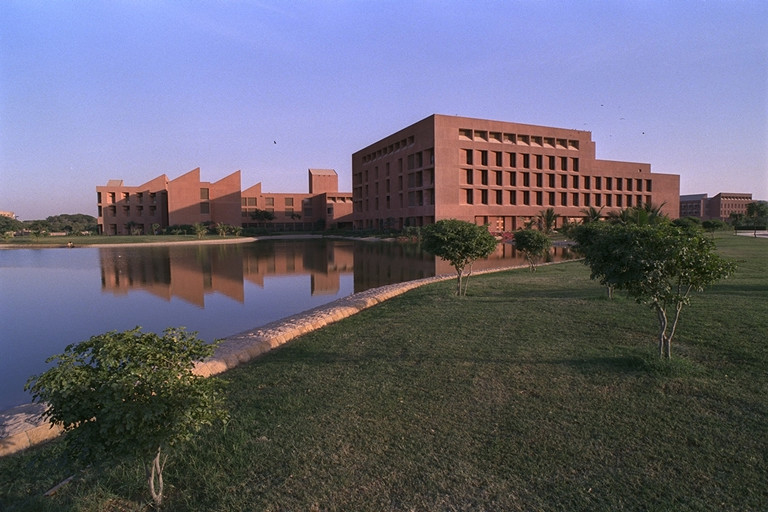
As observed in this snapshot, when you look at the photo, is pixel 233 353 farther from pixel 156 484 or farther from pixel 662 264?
pixel 662 264

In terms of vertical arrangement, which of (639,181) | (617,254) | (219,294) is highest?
(639,181)

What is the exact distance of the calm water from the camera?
9539 mm

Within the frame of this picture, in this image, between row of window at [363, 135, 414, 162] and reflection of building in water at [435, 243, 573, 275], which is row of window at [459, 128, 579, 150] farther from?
reflection of building in water at [435, 243, 573, 275]

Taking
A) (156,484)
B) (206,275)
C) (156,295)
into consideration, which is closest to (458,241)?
(156,484)

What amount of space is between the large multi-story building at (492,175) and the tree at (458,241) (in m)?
35.9

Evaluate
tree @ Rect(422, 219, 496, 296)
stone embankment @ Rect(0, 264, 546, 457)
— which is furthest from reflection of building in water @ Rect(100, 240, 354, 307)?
tree @ Rect(422, 219, 496, 296)

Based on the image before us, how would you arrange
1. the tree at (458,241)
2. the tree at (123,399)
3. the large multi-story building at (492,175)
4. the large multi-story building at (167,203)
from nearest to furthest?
the tree at (123,399), the tree at (458,241), the large multi-story building at (492,175), the large multi-story building at (167,203)

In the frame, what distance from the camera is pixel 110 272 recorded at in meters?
21.7

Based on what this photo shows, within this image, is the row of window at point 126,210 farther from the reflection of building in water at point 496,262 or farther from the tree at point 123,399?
the tree at point 123,399

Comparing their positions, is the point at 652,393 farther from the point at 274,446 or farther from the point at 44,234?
the point at 44,234

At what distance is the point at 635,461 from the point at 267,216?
75.5 metres

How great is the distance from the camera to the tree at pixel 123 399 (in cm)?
269

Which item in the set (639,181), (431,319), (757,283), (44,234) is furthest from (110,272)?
(639,181)

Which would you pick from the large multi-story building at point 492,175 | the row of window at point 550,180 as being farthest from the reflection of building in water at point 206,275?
the row of window at point 550,180
